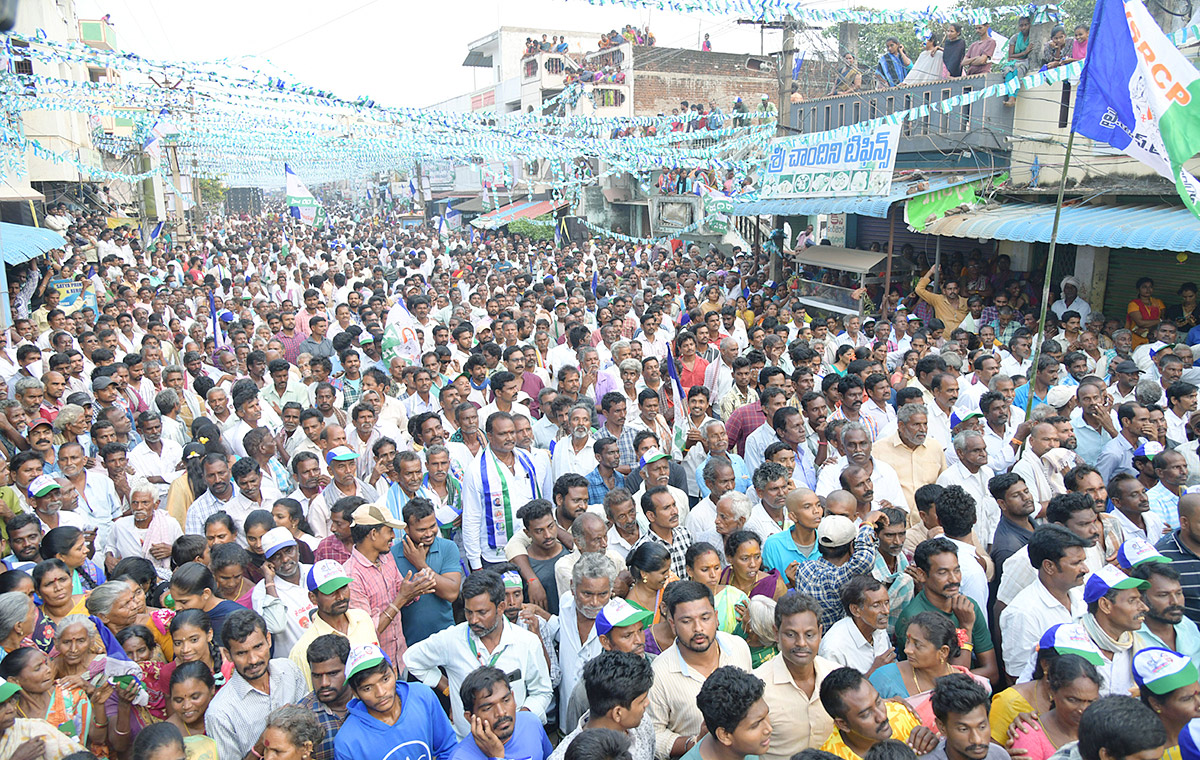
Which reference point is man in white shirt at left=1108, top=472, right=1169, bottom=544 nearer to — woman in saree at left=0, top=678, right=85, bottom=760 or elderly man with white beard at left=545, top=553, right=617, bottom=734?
elderly man with white beard at left=545, top=553, right=617, bottom=734

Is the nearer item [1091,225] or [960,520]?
[960,520]

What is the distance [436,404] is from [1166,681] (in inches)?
228

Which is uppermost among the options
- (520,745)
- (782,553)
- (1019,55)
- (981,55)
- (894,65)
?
(894,65)

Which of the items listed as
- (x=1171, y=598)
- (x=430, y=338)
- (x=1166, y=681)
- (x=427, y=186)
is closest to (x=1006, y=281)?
(x=430, y=338)

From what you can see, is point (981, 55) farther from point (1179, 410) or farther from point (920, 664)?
point (920, 664)

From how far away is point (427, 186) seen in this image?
161 feet

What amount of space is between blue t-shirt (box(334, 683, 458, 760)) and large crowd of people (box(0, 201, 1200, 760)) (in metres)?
0.01

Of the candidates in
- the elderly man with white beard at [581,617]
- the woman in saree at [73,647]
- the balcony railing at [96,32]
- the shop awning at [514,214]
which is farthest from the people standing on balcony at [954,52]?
the balcony railing at [96,32]

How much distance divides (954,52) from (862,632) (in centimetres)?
1296

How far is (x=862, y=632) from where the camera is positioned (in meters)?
3.60

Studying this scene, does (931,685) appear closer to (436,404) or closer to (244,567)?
(244,567)

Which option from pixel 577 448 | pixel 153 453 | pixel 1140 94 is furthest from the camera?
pixel 153 453

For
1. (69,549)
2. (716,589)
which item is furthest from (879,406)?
(69,549)

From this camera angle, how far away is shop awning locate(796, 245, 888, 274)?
44.5 ft
